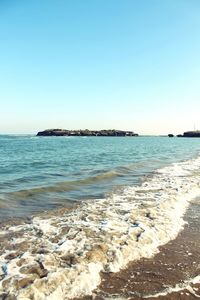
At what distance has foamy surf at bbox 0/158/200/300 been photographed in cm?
669

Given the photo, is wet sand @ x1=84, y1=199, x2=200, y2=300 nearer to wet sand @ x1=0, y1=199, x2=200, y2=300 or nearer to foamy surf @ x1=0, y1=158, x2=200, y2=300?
wet sand @ x1=0, y1=199, x2=200, y2=300

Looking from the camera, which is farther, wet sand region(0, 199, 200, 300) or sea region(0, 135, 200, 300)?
sea region(0, 135, 200, 300)

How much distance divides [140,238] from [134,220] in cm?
188

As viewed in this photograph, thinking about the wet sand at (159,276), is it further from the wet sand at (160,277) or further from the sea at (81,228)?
the sea at (81,228)

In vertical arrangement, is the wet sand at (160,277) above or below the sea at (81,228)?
below

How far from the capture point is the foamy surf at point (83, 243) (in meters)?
6.69

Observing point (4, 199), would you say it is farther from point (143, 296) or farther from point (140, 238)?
point (143, 296)

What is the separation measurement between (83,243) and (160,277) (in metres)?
2.53

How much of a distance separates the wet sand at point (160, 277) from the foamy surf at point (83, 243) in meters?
0.28

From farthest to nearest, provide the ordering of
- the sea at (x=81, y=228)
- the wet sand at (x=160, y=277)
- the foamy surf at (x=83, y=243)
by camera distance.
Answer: the sea at (x=81, y=228), the foamy surf at (x=83, y=243), the wet sand at (x=160, y=277)

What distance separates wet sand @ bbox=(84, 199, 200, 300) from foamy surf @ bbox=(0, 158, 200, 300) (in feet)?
0.91

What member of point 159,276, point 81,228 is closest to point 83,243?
point 81,228

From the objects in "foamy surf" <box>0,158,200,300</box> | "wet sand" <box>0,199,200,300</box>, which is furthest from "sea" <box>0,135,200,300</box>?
"wet sand" <box>0,199,200,300</box>

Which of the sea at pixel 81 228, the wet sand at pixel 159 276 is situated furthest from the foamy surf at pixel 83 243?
the wet sand at pixel 159 276
